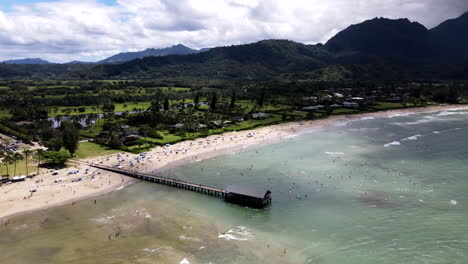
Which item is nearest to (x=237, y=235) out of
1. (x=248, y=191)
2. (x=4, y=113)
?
(x=248, y=191)

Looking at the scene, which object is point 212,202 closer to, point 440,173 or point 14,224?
point 14,224

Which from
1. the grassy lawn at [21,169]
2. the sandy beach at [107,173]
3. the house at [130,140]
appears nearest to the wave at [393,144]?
the sandy beach at [107,173]

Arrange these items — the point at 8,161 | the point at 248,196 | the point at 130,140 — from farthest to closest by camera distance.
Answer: the point at 130,140 → the point at 8,161 → the point at 248,196

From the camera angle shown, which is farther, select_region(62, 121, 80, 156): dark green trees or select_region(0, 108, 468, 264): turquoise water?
select_region(62, 121, 80, 156): dark green trees

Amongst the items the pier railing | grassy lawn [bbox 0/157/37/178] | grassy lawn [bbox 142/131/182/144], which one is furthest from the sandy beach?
grassy lawn [bbox 142/131/182/144]

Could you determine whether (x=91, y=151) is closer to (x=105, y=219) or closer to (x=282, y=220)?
(x=105, y=219)

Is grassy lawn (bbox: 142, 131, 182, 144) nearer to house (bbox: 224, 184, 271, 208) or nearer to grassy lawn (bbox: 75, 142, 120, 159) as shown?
grassy lawn (bbox: 75, 142, 120, 159)

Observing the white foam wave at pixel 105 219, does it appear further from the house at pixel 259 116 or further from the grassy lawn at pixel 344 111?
the grassy lawn at pixel 344 111

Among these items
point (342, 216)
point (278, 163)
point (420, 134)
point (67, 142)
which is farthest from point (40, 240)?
point (420, 134)
